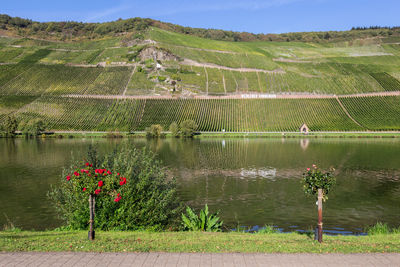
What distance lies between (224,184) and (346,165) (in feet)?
78.6

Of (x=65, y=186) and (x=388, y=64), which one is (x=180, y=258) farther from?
(x=388, y=64)

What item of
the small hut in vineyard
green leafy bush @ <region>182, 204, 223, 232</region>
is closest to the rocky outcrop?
the small hut in vineyard

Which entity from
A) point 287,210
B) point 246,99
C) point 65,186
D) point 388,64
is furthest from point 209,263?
point 388,64

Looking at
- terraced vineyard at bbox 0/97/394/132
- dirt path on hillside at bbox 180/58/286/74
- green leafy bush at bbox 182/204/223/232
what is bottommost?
green leafy bush at bbox 182/204/223/232

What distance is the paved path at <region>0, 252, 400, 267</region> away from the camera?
38.7 ft

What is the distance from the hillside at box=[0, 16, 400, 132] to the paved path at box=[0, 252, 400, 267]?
109 m

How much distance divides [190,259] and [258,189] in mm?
24055

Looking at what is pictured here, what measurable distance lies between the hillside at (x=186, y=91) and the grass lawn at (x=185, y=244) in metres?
107

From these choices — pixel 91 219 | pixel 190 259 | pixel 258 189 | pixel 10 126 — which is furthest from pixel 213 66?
pixel 190 259

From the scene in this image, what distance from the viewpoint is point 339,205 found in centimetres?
2923

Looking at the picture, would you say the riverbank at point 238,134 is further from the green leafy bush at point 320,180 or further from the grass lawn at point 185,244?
the grass lawn at point 185,244

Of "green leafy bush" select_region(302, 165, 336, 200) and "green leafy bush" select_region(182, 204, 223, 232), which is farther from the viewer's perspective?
"green leafy bush" select_region(182, 204, 223, 232)

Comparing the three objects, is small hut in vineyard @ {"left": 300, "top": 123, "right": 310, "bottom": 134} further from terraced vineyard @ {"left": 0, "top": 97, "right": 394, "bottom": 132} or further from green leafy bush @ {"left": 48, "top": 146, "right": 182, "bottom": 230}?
green leafy bush @ {"left": 48, "top": 146, "right": 182, "bottom": 230}

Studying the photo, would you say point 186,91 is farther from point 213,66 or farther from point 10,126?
point 10,126
